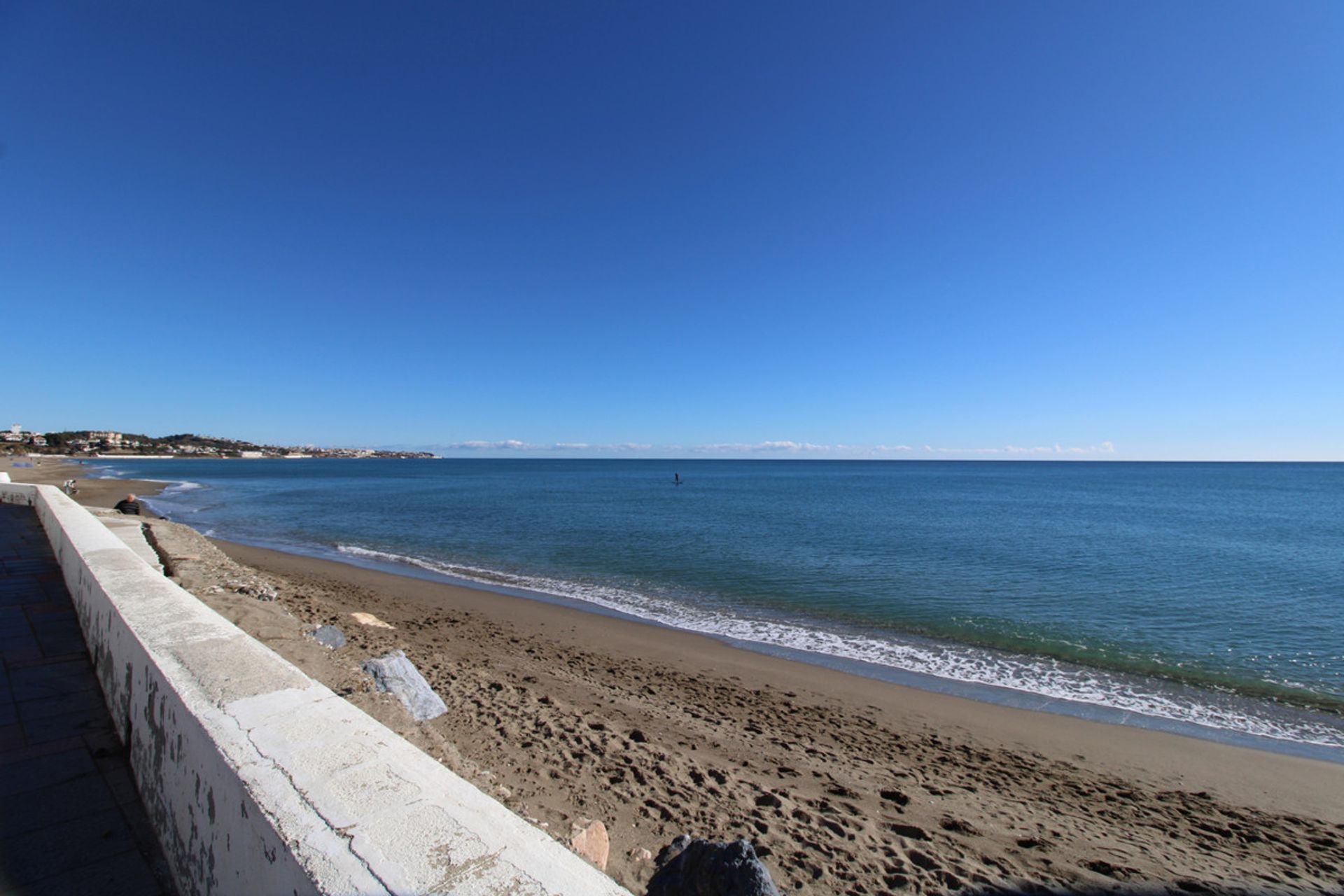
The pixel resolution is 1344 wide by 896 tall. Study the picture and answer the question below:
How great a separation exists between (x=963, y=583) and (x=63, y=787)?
1849cm

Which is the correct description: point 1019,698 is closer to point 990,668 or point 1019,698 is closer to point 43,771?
point 990,668

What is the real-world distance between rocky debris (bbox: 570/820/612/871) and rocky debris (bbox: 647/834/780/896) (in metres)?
1.13

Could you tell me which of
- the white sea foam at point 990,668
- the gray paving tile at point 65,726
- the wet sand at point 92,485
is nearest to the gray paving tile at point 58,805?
the gray paving tile at point 65,726

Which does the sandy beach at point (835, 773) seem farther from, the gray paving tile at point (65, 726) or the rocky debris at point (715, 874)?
the gray paving tile at point (65, 726)

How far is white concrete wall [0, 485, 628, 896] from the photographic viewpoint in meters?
1.49

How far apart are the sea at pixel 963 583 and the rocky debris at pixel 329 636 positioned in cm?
682

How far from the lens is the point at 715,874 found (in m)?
2.68

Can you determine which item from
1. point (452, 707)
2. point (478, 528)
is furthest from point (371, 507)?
point (452, 707)

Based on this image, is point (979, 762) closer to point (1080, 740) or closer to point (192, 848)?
point (1080, 740)

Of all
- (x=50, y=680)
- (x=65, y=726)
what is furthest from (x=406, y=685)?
(x=65, y=726)

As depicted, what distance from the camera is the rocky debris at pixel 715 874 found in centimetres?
260

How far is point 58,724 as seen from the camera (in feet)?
12.1

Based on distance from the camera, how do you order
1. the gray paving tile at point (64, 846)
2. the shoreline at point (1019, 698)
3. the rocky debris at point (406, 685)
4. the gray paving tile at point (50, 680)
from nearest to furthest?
the gray paving tile at point (64, 846), the gray paving tile at point (50, 680), the rocky debris at point (406, 685), the shoreline at point (1019, 698)

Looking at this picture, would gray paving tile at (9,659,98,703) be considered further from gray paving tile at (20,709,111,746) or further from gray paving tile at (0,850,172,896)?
gray paving tile at (0,850,172,896)
